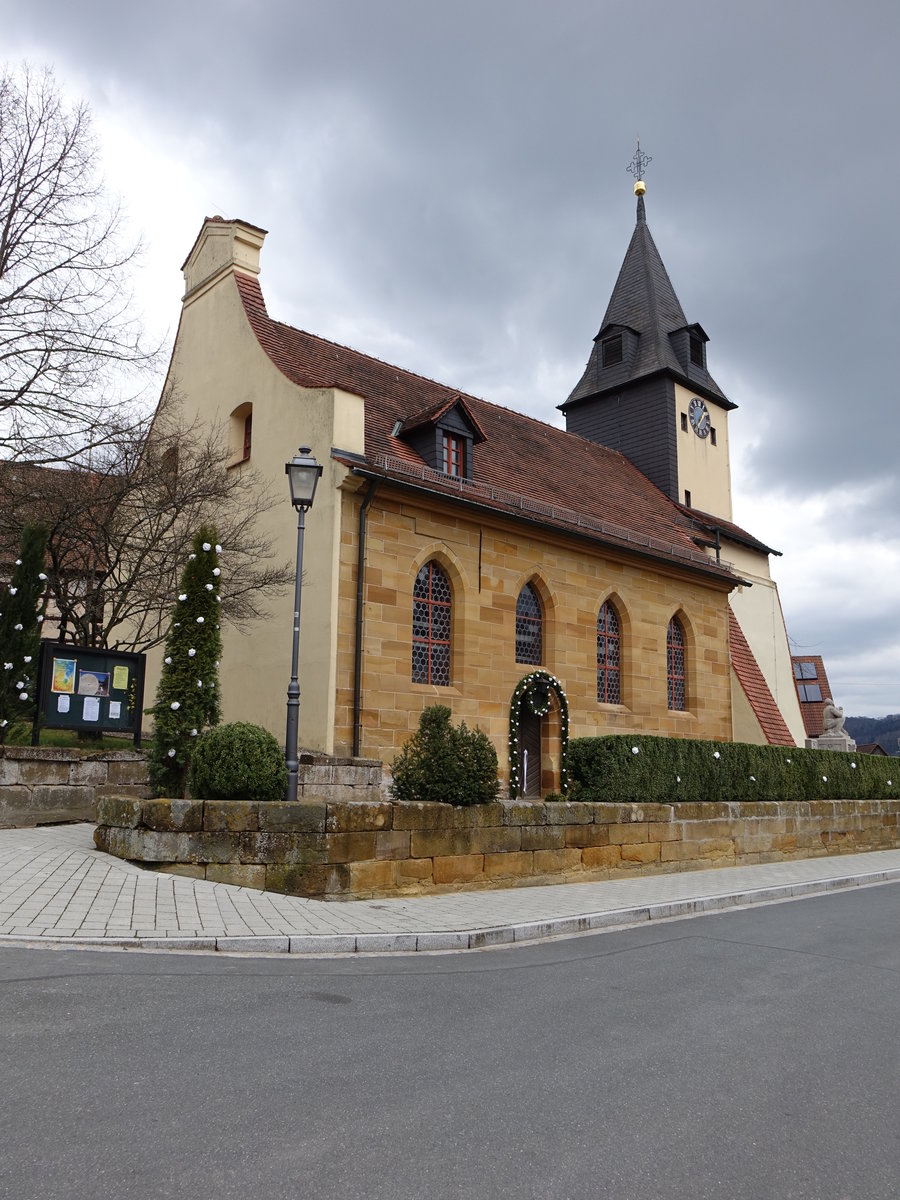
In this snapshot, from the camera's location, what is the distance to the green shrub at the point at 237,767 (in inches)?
375

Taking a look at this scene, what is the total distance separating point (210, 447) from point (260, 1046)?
46.6ft

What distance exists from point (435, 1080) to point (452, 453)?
15.4m

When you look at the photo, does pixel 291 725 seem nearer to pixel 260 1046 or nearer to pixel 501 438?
pixel 260 1046

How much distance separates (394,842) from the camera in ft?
32.0

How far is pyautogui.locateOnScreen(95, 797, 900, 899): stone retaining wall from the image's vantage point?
29.6ft

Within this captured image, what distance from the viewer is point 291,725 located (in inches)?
399

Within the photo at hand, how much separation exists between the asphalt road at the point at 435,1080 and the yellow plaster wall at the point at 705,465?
79.9ft

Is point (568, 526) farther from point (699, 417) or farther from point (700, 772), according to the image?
point (699, 417)

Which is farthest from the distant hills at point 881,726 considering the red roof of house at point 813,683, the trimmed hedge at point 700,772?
the trimmed hedge at point 700,772

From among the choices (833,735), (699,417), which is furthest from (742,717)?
(699,417)

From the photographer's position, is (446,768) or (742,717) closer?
(446,768)

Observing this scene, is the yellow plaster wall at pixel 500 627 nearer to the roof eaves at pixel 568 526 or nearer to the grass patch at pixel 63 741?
the roof eaves at pixel 568 526

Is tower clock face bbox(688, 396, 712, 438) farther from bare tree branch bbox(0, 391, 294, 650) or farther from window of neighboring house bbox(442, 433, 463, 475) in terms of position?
bare tree branch bbox(0, 391, 294, 650)

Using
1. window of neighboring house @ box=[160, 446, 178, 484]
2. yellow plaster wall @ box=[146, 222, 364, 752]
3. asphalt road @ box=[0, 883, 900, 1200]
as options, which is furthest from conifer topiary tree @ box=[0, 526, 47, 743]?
asphalt road @ box=[0, 883, 900, 1200]
